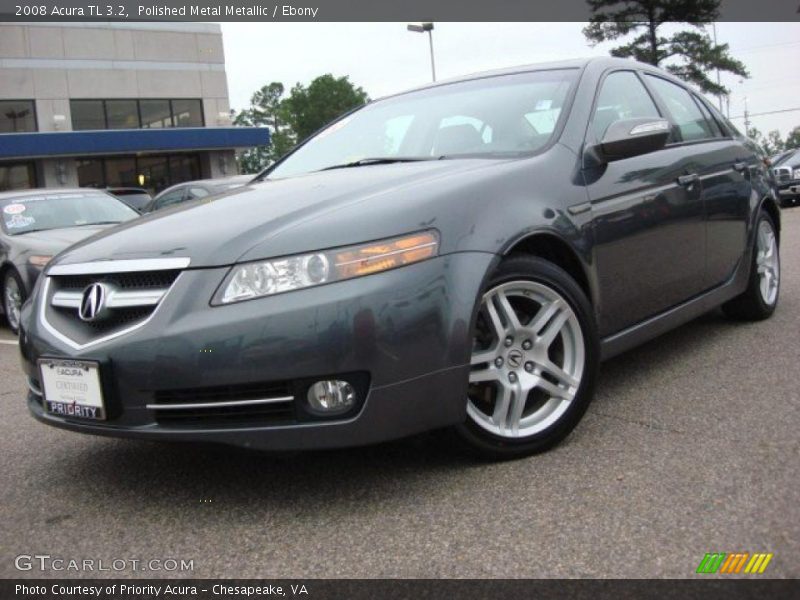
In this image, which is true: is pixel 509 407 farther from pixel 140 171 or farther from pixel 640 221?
pixel 140 171

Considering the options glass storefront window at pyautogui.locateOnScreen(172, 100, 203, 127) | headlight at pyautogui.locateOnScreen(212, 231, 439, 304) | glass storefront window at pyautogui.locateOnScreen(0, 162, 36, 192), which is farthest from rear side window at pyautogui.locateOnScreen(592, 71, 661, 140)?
glass storefront window at pyautogui.locateOnScreen(172, 100, 203, 127)

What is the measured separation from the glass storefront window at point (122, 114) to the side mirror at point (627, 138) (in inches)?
1116

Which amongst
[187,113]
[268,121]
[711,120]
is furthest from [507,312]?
[268,121]

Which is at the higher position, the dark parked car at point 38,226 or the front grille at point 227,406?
the dark parked car at point 38,226

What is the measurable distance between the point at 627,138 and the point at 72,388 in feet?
7.39

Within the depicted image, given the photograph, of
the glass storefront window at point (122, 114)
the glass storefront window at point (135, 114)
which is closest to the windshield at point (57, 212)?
A: the glass storefront window at point (135, 114)

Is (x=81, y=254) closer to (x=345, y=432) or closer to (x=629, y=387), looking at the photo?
(x=345, y=432)

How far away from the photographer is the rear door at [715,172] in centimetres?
384

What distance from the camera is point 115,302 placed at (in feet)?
7.85

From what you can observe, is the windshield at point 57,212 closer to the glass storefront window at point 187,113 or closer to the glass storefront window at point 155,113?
the glass storefront window at point 155,113

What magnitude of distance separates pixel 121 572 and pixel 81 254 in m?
1.20

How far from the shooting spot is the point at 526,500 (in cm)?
234

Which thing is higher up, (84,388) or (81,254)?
(81,254)
